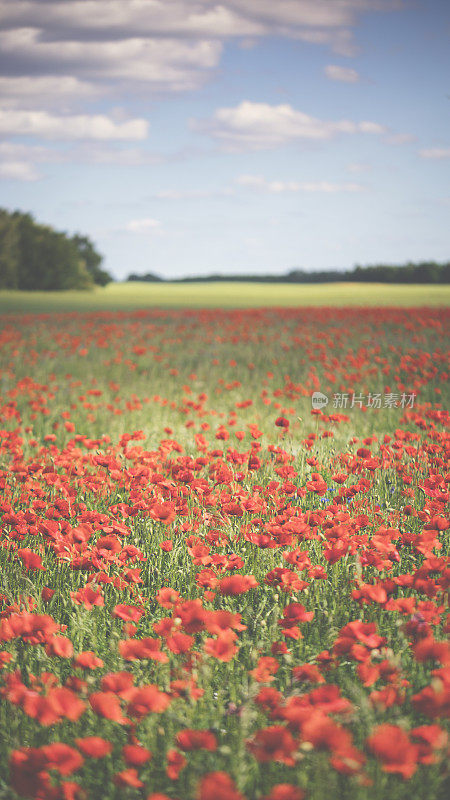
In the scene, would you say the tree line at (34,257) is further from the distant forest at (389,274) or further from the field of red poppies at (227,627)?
the field of red poppies at (227,627)

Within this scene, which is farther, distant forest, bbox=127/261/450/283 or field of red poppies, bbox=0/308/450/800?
distant forest, bbox=127/261/450/283

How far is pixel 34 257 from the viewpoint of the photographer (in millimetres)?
53625

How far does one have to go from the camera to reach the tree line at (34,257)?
51.4 metres

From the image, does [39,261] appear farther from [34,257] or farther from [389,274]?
[389,274]

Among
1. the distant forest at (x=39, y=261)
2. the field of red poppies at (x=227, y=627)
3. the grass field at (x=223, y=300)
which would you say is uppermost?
the distant forest at (x=39, y=261)

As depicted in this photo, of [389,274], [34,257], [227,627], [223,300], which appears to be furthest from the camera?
[389,274]

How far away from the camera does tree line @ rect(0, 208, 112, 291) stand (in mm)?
51438

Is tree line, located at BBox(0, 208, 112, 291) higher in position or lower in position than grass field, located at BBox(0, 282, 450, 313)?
higher

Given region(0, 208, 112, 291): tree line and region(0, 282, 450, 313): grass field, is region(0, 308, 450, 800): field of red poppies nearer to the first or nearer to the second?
region(0, 282, 450, 313): grass field

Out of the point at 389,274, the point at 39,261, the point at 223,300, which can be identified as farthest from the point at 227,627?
the point at 389,274

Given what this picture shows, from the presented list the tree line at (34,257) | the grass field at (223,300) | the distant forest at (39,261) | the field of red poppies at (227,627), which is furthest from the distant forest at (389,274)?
the field of red poppies at (227,627)

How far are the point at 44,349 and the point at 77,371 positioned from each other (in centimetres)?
296

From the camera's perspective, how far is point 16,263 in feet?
171

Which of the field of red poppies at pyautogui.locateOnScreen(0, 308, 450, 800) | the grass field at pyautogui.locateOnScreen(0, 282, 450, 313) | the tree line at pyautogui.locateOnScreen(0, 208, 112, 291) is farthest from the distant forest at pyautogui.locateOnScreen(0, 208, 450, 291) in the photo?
the field of red poppies at pyautogui.locateOnScreen(0, 308, 450, 800)
